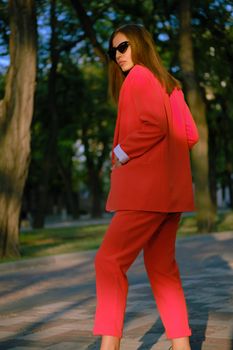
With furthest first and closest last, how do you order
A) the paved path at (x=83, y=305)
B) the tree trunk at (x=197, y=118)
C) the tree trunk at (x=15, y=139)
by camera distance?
the tree trunk at (x=197, y=118), the tree trunk at (x=15, y=139), the paved path at (x=83, y=305)

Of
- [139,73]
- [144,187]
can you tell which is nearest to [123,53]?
[139,73]

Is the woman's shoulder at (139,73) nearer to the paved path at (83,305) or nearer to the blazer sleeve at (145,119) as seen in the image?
the blazer sleeve at (145,119)

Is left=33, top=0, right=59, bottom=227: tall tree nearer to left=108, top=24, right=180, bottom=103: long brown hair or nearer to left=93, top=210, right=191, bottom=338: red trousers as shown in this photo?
left=108, top=24, right=180, bottom=103: long brown hair

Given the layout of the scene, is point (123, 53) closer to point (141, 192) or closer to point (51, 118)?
point (141, 192)

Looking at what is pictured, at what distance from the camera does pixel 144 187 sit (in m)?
4.46

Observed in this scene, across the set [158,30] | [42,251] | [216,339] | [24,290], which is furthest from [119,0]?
[216,339]

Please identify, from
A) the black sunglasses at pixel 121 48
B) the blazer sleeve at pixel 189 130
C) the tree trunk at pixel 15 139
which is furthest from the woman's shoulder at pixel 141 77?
the tree trunk at pixel 15 139

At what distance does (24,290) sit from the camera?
10766mm

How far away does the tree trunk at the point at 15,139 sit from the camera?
15.9 m

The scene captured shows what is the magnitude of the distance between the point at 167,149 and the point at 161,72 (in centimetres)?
45

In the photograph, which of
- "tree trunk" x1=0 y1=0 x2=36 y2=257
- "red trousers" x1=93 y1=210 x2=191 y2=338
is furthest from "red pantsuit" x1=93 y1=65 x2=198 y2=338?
"tree trunk" x1=0 y1=0 x2=36 y2=257

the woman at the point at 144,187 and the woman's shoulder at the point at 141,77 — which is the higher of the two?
the woman's shoulder at the point at 141,77

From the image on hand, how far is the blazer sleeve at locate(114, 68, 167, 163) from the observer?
14.7 feet

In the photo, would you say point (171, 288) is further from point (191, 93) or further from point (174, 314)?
point (191, 93)
